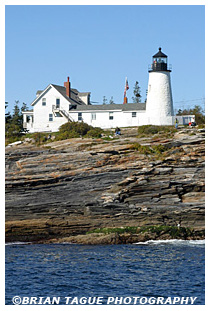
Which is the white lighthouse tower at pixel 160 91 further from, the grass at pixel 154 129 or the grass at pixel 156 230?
the grass at pixel 156 230

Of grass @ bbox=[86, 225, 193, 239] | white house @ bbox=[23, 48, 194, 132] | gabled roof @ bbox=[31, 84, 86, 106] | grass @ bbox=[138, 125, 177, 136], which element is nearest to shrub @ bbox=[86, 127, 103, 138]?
grass @ bbox=[138, 125, 177, 136]

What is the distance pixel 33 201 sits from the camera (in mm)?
49250

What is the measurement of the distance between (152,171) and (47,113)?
90.7 feet

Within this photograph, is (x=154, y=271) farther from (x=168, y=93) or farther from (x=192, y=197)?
(x=168, y=93)

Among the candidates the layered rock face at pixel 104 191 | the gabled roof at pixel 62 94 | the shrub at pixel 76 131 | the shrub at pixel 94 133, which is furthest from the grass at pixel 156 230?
the gabled roof at pixel 62 94

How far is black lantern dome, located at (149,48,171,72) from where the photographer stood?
6394cm

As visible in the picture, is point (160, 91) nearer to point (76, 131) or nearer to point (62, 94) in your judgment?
point (76, 131)

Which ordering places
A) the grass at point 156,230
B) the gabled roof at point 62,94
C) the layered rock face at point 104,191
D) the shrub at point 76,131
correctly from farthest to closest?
the gabled roof at point 62,94, the shrub at point 76,131, the layered rock face at point 104,191, the grass at point 156,230

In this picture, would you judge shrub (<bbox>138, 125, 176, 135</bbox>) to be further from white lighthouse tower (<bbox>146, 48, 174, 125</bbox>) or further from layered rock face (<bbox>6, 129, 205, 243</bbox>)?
layered rock face (<bbox>6, 129, 205, 243</bbox>)

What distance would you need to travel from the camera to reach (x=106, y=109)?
2761 inches

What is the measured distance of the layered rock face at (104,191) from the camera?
4725 centimetres

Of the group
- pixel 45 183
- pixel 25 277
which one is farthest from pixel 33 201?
pixel 25 277

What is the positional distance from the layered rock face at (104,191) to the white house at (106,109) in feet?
41.7

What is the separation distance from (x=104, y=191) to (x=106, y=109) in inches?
929
